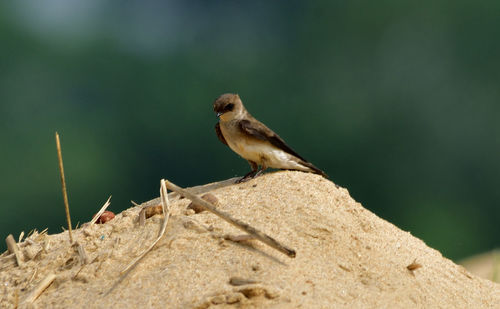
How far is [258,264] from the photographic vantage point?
306cm

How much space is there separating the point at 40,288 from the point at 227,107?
6.28ft

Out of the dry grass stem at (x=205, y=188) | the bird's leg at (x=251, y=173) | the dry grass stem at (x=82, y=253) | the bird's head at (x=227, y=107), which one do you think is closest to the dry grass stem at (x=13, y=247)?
the dry grass stem at (x=82, y=253)

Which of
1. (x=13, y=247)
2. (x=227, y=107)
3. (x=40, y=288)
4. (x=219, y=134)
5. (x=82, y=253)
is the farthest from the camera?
(x=219, y=134)

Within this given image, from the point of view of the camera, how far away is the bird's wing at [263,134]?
4418 millimetres

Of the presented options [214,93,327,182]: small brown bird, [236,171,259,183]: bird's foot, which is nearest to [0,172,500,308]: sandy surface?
[236,171,259,183]: bird's foot

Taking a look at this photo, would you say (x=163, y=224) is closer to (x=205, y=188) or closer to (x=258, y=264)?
(x=258, y=264)

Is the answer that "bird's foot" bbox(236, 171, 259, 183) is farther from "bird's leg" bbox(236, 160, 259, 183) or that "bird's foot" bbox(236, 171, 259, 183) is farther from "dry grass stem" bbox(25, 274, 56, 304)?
"dry grass stem" bbox(25, 274, 56, 304)

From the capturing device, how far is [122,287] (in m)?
3.08

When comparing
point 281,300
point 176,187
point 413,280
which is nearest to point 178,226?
point 176,187

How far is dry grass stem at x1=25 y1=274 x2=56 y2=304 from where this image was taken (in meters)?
3.22

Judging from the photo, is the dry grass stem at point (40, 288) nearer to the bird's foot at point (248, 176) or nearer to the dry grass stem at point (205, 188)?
the dry grass stem at point (205, 188)

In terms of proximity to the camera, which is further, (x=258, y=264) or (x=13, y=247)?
(x=13, y=247)

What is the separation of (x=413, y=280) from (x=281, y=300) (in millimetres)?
943

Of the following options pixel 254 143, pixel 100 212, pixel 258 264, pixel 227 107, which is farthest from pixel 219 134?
pixel 258 264
